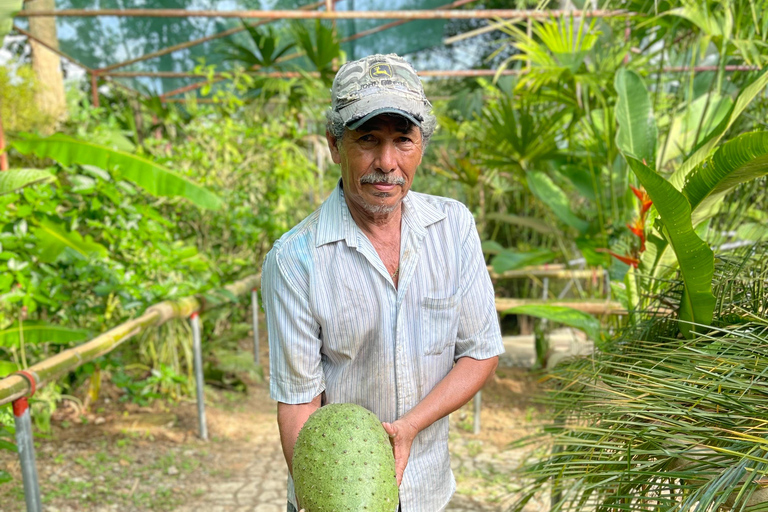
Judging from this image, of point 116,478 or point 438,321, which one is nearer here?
point 438,321

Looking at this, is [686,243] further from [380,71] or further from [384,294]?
[380,71]

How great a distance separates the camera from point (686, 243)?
5.60 feet

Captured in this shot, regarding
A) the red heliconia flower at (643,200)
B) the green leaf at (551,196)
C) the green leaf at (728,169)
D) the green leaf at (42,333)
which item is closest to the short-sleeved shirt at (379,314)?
the green leaf at (728,169)

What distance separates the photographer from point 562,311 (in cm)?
314

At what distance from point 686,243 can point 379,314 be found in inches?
33.4

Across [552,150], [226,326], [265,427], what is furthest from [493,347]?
[226,326]

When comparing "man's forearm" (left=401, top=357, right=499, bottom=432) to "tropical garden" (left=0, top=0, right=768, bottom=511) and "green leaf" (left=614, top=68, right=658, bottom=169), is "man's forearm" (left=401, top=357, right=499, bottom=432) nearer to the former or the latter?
"tropical garden" (left=0, top=0, right=768, bottom=511)

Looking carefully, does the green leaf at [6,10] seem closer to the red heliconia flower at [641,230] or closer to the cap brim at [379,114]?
the cap brim at [379,114]

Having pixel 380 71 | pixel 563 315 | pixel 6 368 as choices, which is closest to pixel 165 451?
pixel 6 368

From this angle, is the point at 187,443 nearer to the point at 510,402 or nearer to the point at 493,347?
the point at 510,402

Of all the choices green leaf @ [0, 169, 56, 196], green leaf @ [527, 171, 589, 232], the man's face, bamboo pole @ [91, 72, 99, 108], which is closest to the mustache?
the man's face

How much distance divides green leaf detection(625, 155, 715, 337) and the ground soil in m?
1.43

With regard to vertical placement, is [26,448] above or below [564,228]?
below

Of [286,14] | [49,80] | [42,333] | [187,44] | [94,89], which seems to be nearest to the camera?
[42,333]
